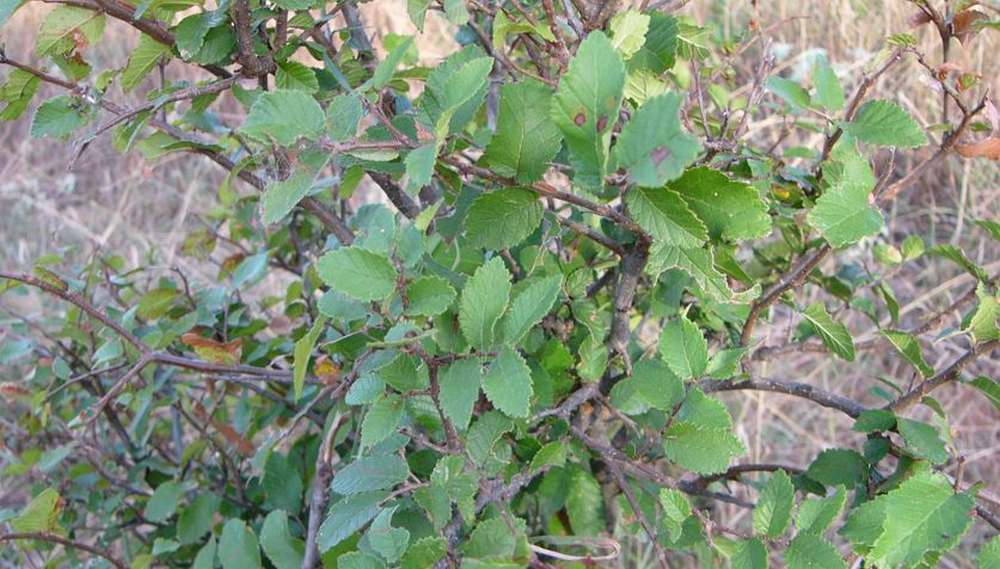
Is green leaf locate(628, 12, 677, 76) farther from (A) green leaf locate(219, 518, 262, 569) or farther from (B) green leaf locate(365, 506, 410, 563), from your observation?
(A) green leaf locate(219, 518, 262, 569)

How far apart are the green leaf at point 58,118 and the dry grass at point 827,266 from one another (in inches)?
12.7

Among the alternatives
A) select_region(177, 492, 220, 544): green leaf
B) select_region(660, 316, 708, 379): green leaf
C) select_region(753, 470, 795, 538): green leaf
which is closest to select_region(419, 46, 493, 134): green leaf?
select_region(660, 316, 708, 379): green leaf

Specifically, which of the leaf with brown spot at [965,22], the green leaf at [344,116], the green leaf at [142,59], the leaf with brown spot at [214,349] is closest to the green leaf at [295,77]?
the green leaf at [142,59]

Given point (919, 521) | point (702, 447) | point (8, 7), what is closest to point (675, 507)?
point (702, 447)

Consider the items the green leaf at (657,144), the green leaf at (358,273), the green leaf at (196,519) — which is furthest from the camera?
the green leaf at (196,519)

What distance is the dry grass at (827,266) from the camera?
2.06 metres

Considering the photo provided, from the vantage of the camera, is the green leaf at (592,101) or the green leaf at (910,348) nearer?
the green leaf at (592,101)

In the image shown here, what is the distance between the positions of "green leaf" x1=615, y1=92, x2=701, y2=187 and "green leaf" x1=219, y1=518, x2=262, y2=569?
578 millimetres

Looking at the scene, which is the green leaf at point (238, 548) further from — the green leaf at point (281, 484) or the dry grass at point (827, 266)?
the dry grass at point (827, 266)

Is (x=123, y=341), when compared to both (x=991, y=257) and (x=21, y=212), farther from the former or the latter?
(x=21, y=212)

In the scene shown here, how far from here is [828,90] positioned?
766 millimetres

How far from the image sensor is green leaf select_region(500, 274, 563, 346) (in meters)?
0.61

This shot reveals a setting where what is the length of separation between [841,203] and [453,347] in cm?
28

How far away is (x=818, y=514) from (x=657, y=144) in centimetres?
32
